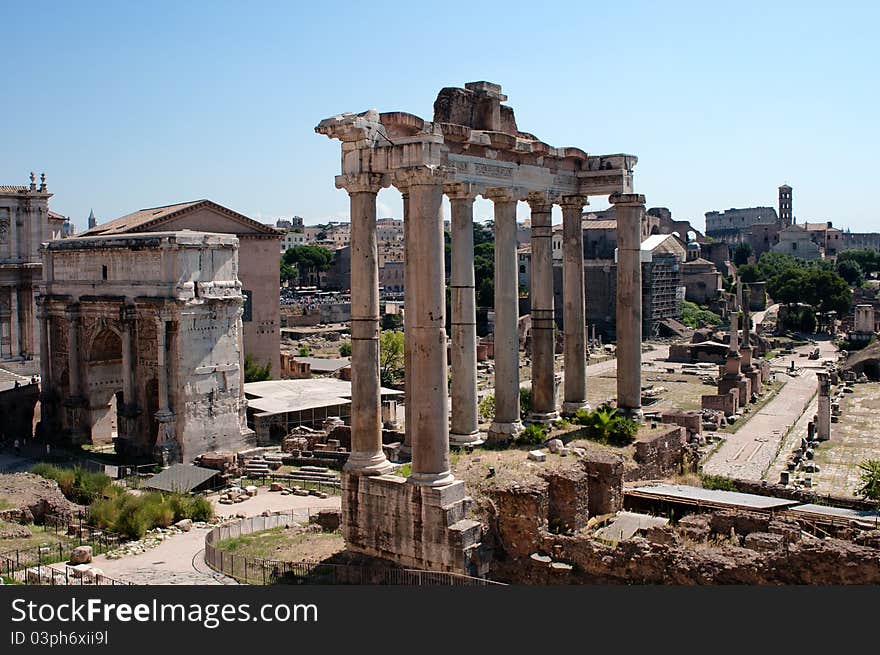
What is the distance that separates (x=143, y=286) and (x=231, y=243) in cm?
419

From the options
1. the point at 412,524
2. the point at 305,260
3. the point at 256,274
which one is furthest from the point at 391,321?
the point at 412,524

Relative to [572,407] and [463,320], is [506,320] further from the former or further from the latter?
[572,407]

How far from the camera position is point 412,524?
16.7 meters

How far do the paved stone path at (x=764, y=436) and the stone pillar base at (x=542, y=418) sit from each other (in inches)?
678

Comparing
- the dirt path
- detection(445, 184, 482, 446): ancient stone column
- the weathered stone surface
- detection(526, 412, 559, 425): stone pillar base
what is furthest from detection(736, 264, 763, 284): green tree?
the weathered stone surface

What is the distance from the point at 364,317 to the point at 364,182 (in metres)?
2.55

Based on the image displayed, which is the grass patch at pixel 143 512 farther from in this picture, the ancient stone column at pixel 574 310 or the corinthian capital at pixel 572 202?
the corinthian capital at pixel 572 202

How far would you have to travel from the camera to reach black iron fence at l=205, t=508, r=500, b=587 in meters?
16.2

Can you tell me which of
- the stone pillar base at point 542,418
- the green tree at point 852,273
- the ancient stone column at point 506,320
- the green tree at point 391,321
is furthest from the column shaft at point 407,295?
the green tree at point 852,273

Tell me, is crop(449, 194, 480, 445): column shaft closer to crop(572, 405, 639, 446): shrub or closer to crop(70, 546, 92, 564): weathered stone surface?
crop(572, 405, 639, 446): shrub

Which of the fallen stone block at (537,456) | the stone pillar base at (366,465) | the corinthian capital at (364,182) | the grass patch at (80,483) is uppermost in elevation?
the corinthian capital at (364,182)

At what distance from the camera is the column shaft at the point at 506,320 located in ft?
68.5

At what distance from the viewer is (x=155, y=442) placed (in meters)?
39.3

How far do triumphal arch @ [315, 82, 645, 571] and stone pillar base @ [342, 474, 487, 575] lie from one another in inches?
1.0
